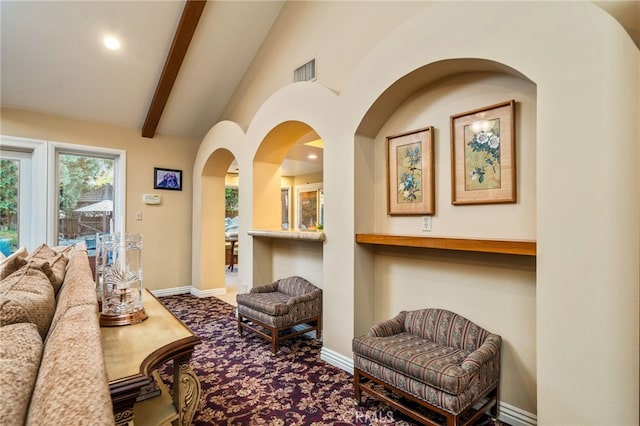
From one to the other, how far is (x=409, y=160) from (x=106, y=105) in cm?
416

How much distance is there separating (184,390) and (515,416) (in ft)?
6.38

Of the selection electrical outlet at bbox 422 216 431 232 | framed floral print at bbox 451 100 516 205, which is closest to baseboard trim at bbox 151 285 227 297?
electrical outlet at bbox 422 216 431 232

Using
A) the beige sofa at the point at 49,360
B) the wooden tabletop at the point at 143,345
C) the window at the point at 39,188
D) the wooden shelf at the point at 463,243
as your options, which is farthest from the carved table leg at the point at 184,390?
the window at the point at 39,188

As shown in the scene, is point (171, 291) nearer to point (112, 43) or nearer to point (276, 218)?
point (276, 218)

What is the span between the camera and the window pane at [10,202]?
405cm

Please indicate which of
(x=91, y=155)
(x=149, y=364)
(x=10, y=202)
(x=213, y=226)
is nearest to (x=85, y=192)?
(x=91, y=155)

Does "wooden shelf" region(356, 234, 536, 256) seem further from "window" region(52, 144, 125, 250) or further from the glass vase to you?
"window" region(52, 144, 125, 250)

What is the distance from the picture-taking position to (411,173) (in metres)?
2.55

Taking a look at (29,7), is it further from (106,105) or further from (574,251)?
(574,251)

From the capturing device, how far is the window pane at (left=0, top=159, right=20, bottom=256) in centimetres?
405

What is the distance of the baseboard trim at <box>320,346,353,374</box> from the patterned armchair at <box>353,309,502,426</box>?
214 millimetres

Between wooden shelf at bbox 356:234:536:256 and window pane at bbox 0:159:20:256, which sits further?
window pane at bbox 0:159:20:256

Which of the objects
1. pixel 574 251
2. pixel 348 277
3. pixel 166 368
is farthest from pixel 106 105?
pixel 574 251

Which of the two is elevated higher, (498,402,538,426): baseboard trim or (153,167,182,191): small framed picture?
(153,167,182,191): small framed picture
